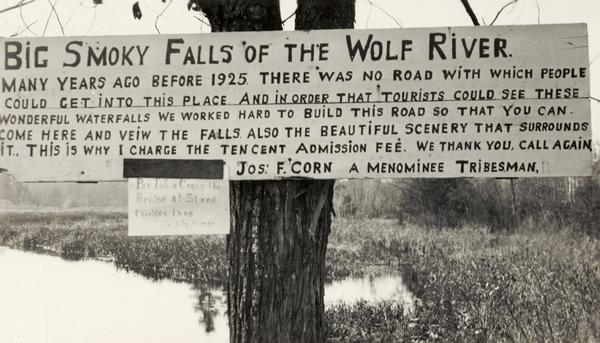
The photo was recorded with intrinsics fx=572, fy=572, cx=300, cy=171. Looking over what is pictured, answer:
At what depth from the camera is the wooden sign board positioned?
237cm

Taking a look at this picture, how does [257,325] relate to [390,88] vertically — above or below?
below

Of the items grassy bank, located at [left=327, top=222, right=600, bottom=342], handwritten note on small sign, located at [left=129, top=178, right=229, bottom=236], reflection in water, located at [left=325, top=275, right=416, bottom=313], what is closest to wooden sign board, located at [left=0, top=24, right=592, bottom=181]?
handwritten note on small sign, located at [left=129, top=178, right=229, bottom=236]

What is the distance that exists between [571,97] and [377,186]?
48.7 ft

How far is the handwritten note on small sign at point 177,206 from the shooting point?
2438mm

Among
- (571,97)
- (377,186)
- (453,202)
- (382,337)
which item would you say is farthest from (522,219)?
(571,97)

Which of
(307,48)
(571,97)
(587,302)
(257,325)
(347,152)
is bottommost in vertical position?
(587,302)

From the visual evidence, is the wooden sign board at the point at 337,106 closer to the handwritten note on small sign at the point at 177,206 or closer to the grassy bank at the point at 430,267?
the handwritten note on small sign at the point at 177,206

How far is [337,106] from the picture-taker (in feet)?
7.78

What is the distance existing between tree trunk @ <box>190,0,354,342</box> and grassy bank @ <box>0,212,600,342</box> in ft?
5.97

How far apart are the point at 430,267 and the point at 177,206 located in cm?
665

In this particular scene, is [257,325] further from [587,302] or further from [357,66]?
[587,302]

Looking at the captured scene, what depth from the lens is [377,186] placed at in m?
17.2

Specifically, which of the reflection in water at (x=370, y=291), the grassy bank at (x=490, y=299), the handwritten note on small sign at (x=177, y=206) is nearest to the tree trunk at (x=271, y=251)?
the handwritten note on small sign at (x=177, y=206)

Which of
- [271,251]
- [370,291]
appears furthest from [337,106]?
[370,291]
